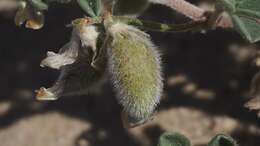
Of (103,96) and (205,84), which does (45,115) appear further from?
(205,84)

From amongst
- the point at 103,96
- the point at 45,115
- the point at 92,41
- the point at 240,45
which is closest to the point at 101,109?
the point at 103,96

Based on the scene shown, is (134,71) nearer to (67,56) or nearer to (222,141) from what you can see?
(67,56)

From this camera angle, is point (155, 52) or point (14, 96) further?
point (14, 96)

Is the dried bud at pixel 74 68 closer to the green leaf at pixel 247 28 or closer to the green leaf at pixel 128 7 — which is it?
the green leaf at pixel 128 7

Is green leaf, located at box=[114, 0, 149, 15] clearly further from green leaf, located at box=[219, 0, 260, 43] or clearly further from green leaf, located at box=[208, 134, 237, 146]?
green leaf, located at box=[208, 134, 237, 146]

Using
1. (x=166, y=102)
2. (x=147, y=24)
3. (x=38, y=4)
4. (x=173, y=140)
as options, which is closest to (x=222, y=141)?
(x=173, y=140)

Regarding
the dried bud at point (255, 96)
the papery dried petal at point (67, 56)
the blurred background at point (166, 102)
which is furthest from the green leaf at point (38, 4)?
the blurred background at point (166, 102)
